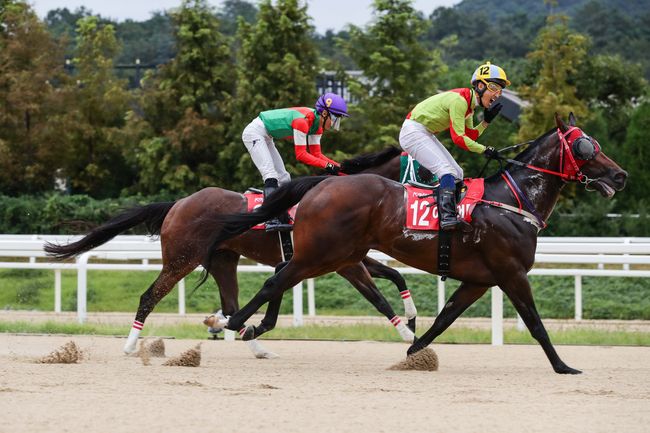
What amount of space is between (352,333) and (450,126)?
11.3ft

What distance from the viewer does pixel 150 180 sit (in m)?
22.1

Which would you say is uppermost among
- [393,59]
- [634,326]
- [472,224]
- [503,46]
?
[503,46]

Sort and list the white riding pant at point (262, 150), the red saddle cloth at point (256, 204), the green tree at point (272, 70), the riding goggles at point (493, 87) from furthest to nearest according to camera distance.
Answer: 1. the green tree at point (272, 70)
2. the white riding pant at point (262, 150)
3. the red saddle cloth at point (256, 204)
4. the riding goggles at point (493, 87)

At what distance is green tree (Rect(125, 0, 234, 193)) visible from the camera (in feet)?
70.1

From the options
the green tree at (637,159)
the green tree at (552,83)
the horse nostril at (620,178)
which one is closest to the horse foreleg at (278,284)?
the horse nostril at (620,178)

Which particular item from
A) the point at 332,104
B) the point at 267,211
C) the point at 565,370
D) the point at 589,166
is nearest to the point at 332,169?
the point at 332,104

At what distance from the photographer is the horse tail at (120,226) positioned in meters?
9.40

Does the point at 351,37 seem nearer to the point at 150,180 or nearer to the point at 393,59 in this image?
the point at 393,59

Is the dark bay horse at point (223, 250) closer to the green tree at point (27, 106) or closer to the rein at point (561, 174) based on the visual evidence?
the rein at point (561, 174)

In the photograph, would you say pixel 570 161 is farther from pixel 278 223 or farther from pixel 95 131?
pixel 95 131

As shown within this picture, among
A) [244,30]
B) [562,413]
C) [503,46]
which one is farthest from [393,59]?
[503,46]

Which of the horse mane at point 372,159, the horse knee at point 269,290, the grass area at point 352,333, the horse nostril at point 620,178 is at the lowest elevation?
the grass area at point 352,333

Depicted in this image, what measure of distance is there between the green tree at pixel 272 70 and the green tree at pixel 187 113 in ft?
1.83

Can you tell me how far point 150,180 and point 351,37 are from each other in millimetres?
4745
